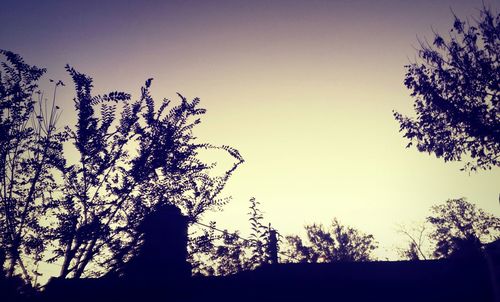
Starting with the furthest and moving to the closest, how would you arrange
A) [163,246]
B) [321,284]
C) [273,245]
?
[163,246] < [273,245] < [321,284]

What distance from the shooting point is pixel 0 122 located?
12844mm

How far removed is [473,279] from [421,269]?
2.20 m

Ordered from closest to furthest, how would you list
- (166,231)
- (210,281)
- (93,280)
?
(210,281) → (93,280) → (166,231)

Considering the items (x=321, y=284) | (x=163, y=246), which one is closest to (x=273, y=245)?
(x=321, y=284)

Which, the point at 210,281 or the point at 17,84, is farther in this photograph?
the point at 17,84

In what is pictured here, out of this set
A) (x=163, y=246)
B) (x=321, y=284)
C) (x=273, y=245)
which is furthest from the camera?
(x=163, y=246)

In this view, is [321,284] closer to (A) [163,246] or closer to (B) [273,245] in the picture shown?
(B) [273,245]

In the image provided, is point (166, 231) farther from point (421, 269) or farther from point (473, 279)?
point (473, 279)

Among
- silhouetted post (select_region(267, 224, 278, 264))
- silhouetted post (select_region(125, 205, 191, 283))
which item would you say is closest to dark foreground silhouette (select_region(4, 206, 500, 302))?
silhouetted post (select_region(267, 224, 278, 264))

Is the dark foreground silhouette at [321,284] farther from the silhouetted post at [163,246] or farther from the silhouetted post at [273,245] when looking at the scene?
the silhouetted post at [163,246]

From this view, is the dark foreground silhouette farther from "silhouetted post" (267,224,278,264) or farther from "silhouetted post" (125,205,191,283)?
"silhouetted post" (125,205,191,283)

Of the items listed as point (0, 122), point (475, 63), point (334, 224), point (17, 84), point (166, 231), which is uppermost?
point (334, 224)

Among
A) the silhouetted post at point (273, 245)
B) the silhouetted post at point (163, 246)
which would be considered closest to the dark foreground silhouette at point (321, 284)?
the silhouetted post at point (273, 245)

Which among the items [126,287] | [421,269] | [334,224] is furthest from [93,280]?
[334,224]
